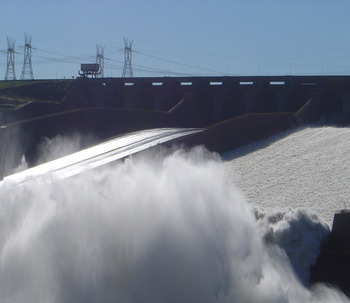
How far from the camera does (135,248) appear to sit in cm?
955

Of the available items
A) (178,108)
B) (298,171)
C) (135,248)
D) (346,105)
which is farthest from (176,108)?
(135,248)

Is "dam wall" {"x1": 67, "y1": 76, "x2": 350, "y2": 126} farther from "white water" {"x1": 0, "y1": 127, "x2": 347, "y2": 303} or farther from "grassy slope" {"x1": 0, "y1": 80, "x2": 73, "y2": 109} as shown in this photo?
"white water" {"x1": 0, "y1": 127, "x2": 347, "y2": 303}

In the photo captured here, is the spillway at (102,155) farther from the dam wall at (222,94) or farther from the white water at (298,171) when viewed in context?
the dam wall at (222,94)

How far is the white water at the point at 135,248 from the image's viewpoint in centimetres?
916

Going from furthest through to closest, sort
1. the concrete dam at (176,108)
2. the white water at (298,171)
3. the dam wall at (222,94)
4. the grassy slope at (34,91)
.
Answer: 1. the grassy slope at (34,91)
2. the dam wall at (222,94)
3. the concrete dam at (176,108)
4. the white water at (298,171)

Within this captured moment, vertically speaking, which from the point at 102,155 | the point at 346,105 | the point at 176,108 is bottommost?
the point at 102,155

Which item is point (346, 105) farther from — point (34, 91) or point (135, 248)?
point (34, 91)

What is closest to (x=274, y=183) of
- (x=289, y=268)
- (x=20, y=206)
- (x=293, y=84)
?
(x=289, y=268)

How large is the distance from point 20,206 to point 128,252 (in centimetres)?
238

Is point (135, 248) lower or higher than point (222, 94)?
lower

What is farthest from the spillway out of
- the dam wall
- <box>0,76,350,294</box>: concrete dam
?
the dam wall

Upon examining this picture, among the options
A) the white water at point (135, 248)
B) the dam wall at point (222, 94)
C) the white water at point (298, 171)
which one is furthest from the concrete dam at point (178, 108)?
the white water at point (135, 248)

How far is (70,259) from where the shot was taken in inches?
368

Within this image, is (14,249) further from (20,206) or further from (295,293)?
(295,293)
